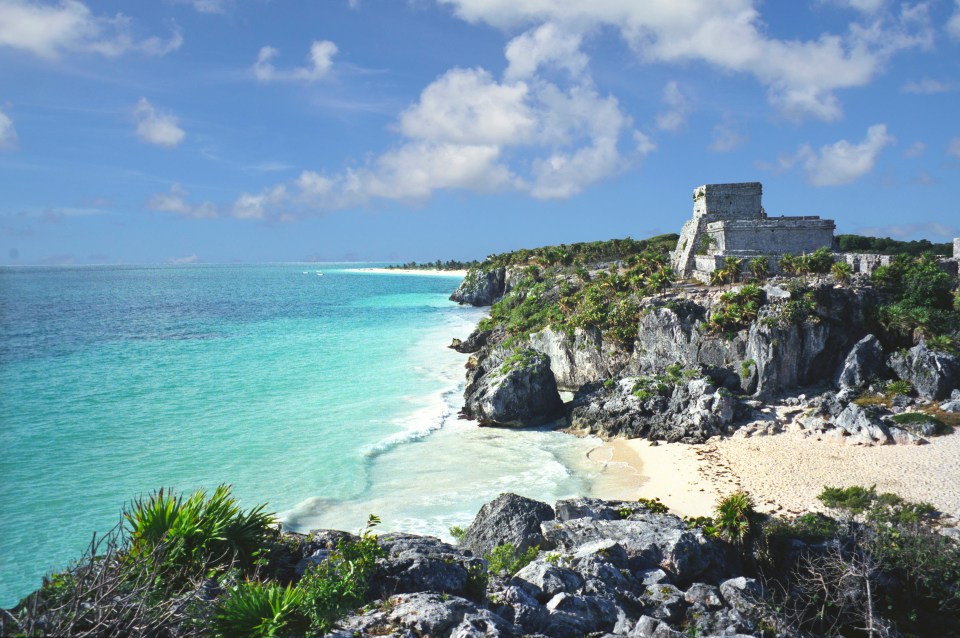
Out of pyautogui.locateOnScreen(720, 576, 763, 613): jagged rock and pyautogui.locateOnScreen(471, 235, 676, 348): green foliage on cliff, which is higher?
pyautogui.locateOnScreen(471, 235, 676, 348): green foliage on cliff

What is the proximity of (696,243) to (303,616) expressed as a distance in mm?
41194

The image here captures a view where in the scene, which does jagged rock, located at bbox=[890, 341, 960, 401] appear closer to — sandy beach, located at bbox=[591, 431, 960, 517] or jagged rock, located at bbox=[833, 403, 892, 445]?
sandy beach, located at bbox=[591, 431, 960, 517]

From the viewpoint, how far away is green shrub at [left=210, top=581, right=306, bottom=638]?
729cm

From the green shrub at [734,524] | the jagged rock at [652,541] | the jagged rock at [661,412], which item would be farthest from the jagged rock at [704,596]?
the jagged rock at [661,412]

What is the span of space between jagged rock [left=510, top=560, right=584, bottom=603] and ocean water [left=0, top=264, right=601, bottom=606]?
8027 millimetres

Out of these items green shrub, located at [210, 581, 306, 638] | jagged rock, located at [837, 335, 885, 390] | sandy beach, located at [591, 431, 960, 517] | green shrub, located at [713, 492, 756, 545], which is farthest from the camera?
jagged rock, located at [837, 335, 885, 390]

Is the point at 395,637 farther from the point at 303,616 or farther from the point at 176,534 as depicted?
the point at 176,534

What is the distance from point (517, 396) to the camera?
28.8 metres

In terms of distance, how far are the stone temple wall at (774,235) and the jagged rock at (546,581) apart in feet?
113

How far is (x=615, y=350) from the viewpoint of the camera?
109ft

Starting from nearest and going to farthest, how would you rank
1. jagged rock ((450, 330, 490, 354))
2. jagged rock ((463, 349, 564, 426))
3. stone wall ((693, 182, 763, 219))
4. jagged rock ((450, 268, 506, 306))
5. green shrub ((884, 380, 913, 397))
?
green shrub ((884, 380, 913, 397)) → jagged rock ((463, 349, 564, 426)) → stone wall ((693, 182, 763, 219)) → jagged rock ((450, 330, 490, 354)) → jagged rock ((450, 268, 506, 306))

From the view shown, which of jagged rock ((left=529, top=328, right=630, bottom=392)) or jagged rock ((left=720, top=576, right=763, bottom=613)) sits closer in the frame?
jagged rock ((left=720, top=576, right=763, bottom=613))

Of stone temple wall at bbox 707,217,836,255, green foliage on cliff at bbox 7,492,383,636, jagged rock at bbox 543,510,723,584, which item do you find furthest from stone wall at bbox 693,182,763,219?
→ green foliage on cliff at bbox 7,492,383,636

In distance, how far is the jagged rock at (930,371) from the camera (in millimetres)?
25344
